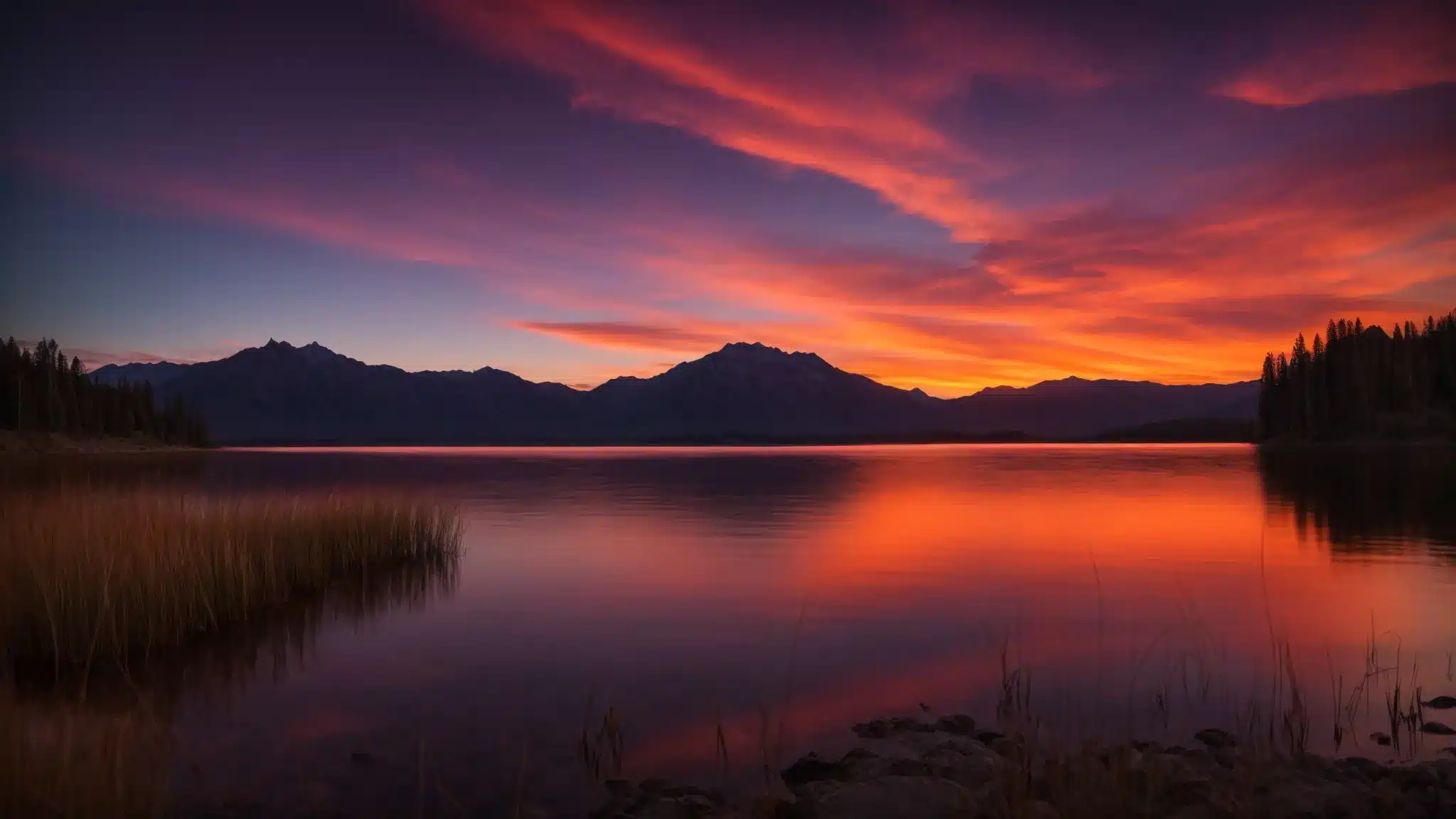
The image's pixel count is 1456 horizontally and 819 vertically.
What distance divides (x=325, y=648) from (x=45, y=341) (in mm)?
207650

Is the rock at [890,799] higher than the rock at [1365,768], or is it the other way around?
the rock at [890,799]

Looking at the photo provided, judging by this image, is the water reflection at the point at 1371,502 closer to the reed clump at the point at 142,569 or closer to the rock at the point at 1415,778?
the rock at the point at 1415,778

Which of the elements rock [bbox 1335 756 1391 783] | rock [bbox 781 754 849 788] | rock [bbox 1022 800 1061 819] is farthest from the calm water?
rock [bbox 1022 800 1061 819]

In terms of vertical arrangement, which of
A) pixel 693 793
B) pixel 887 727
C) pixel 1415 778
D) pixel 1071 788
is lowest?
pixel 887 727

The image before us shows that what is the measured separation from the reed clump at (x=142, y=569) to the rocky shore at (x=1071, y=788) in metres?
8.46

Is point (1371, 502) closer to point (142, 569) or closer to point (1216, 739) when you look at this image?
point (1216, 739)

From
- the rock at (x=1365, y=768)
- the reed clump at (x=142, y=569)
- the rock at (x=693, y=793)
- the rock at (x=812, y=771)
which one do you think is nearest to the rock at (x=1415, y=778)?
the rock at (x=1365, y=768)

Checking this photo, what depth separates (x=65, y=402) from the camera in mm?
160000

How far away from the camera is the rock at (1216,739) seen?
34.5 feet

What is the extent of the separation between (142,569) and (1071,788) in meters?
17.7

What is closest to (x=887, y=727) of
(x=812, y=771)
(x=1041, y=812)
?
(x=812, y=771)

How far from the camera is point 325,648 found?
16.4 m

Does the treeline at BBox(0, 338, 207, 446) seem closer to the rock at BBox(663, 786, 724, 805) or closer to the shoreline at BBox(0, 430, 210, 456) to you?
the shoreline at BBox(0, 430, 210, 456)

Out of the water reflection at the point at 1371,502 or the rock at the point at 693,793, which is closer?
the rock at the point at 693,793
